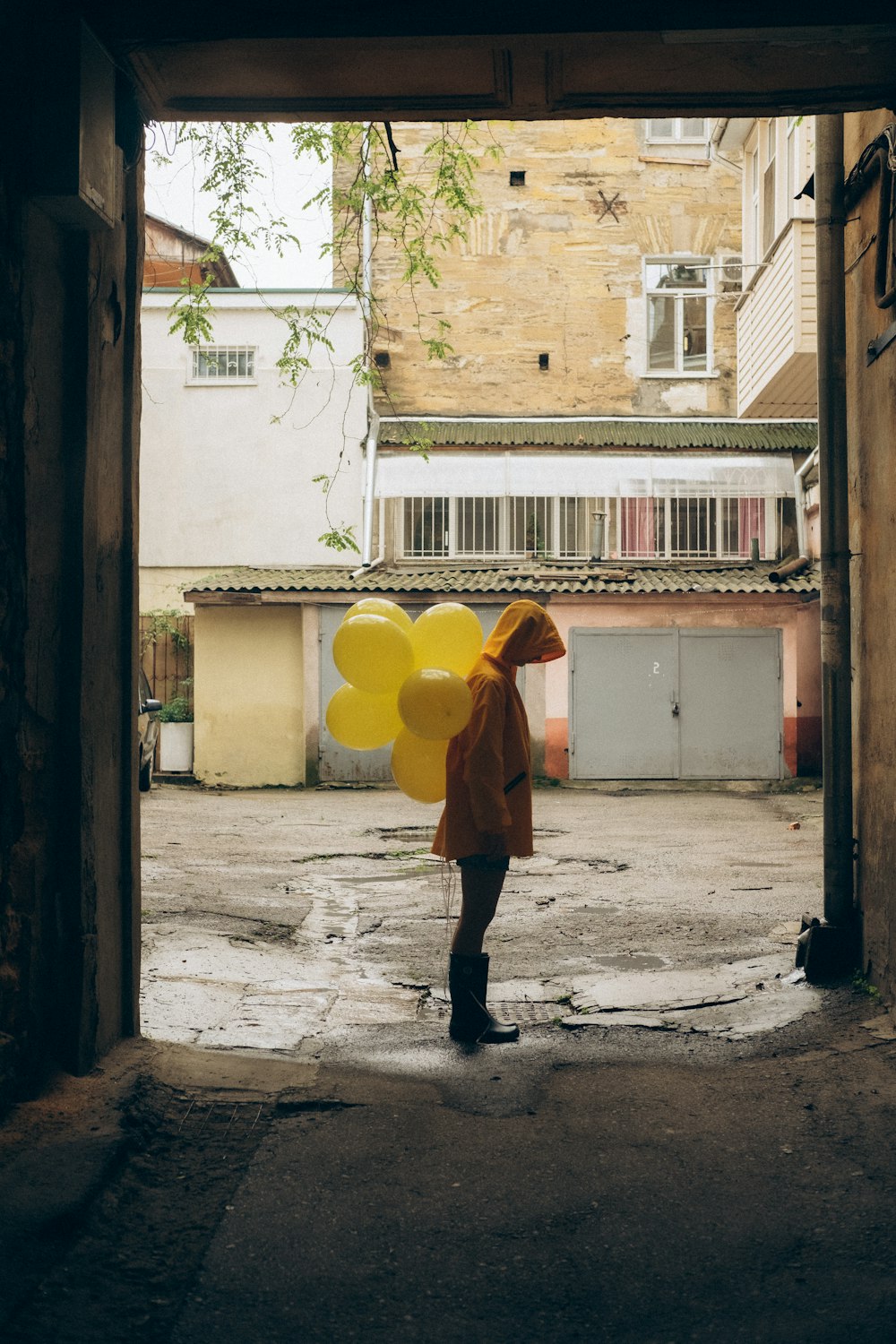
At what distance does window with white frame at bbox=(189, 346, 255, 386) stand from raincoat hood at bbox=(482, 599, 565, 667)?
55.5ft

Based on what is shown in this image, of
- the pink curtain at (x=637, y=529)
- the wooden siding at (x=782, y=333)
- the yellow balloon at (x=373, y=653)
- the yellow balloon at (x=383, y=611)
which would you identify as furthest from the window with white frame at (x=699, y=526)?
the yellow balloon at (x=373, y=653)

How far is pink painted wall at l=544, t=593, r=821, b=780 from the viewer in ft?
61.7

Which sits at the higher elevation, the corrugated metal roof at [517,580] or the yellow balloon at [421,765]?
the corrugated metal roof at [517,580]

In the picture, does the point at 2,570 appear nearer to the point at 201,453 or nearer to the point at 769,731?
the point at 769,731

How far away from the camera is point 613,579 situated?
62.9ft

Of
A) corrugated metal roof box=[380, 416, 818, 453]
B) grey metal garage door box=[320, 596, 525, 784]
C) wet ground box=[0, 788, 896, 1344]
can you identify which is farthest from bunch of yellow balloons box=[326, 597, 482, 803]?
corrugated metal roof box=[380, 416, 818, 453]

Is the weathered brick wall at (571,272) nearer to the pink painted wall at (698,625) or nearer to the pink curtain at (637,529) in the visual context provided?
the pink curtain at (637,529)

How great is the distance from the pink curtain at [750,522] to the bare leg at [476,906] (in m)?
16.7

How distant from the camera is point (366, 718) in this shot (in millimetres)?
5387

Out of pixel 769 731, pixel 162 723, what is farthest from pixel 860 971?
pixel 162 723

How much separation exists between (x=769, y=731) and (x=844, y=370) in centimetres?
1359

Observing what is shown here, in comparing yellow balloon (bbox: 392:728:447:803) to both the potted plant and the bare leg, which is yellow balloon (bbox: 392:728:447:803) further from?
the potted plant

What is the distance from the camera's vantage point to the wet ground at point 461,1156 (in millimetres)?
2836

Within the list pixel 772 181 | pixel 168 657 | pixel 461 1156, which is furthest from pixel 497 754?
pixel 168 657
